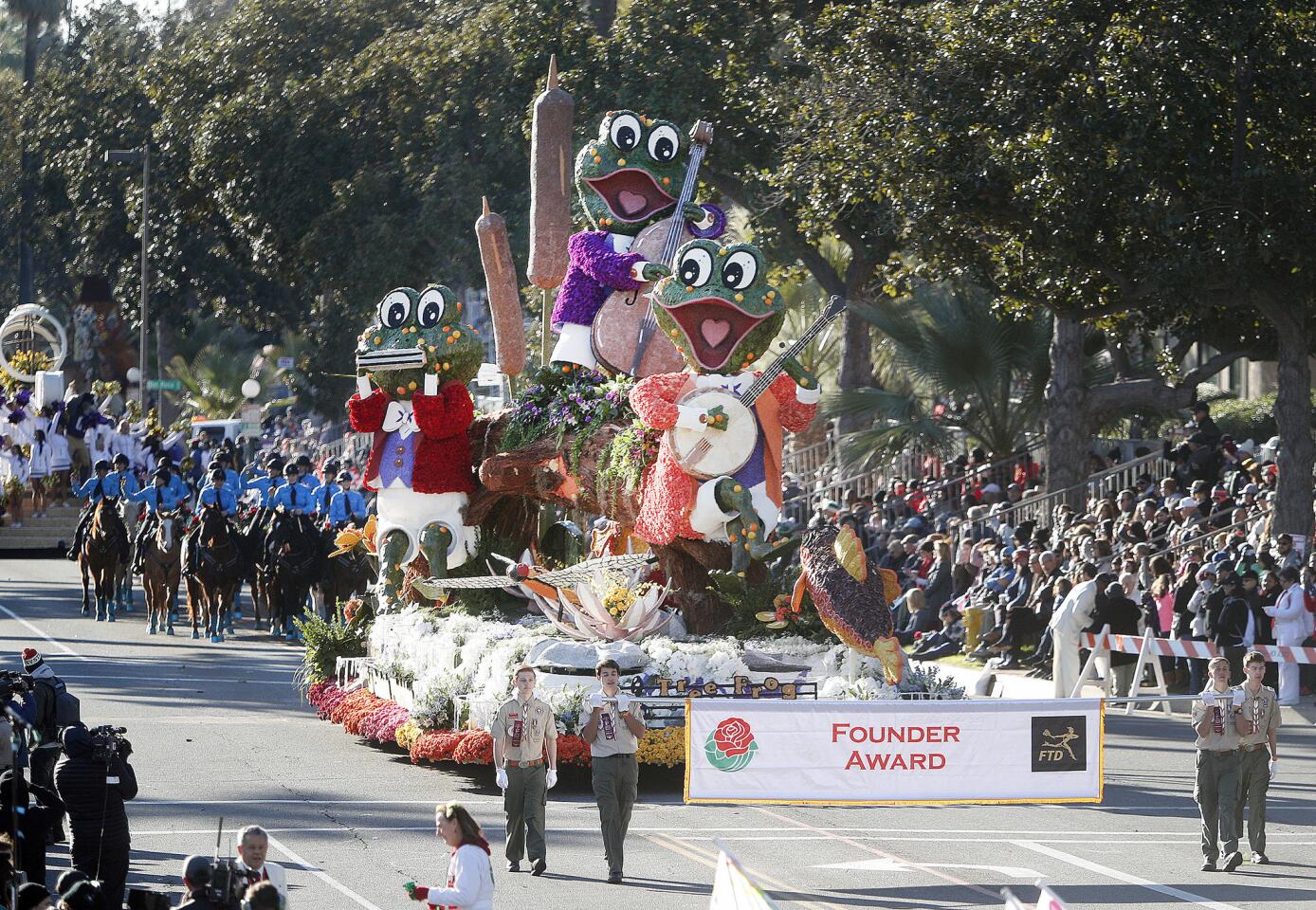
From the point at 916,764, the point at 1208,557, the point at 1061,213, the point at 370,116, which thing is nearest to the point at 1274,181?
the point at 1061,213

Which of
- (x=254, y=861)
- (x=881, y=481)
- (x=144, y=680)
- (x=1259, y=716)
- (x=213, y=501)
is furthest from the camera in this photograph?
(x=881, y=481)

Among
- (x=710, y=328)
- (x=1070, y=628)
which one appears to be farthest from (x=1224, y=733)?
(x=1070, y=628)

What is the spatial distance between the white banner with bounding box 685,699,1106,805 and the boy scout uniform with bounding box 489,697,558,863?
41.5 inches

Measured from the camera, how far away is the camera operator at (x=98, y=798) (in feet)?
36.9

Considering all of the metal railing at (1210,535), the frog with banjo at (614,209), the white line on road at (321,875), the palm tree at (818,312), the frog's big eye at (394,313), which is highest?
the palm tree at (818,312)

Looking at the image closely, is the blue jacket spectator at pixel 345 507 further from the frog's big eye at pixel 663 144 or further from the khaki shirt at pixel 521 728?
the khaki shirt at pixel 521 728

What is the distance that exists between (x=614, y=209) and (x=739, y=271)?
2687 mm

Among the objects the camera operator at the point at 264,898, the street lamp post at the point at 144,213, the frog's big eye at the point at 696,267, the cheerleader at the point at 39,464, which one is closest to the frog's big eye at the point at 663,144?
the frog's big eye at the point at 696,267

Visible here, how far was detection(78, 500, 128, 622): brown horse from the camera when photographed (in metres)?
29.0

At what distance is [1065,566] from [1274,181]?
496cm

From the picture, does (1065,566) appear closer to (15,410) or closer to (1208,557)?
(1208,557)

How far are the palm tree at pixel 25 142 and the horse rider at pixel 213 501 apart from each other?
3019cm

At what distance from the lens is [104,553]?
29.1 m

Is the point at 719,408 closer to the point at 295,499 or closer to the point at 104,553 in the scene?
the point at 295,499
